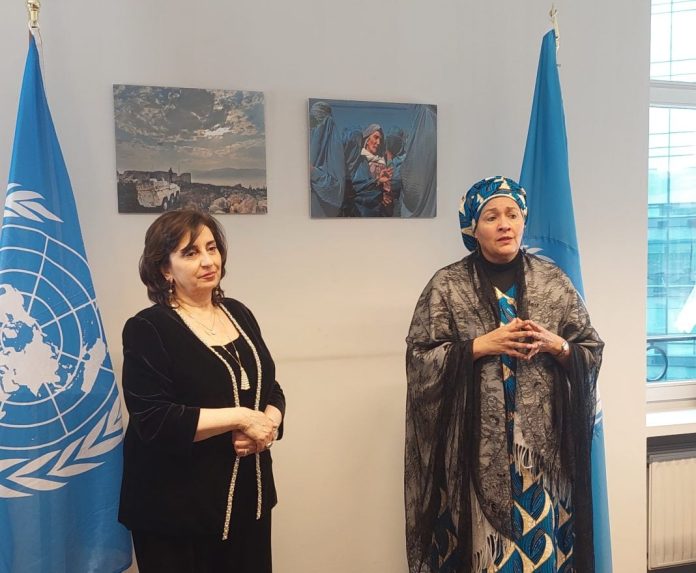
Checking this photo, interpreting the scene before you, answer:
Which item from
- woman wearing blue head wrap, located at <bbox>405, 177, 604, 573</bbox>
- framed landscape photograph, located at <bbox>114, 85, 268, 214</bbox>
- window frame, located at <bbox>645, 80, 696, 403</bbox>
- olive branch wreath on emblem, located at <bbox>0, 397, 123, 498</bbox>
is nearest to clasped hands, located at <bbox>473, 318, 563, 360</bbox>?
woman wearing blue head wrap, located at <bbox>405, 177, 604, 573</bbox>

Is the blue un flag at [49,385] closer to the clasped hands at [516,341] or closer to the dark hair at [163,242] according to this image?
the dark hair at [163,242]

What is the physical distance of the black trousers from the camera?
4.83ft

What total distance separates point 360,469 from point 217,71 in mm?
1516

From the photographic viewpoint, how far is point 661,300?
2904 millimetres

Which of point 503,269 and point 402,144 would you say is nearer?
point 503,269

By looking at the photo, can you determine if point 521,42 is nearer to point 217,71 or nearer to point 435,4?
point 435,4

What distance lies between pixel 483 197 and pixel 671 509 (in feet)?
5.87

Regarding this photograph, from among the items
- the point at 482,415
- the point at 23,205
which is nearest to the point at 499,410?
the point at 482,415

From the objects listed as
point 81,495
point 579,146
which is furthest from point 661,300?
point 81,495

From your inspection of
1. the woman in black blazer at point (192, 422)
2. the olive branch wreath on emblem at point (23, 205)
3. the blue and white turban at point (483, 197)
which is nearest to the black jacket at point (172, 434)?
the woman in black blazer at point (192, 422)

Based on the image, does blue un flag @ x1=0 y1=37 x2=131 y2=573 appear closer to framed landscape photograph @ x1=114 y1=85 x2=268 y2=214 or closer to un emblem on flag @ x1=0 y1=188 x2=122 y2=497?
un emblem on flag @ x1=0 y1=188 x2=122 y2=497

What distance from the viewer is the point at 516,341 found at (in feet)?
5.20

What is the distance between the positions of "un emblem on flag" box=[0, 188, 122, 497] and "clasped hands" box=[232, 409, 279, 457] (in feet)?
1.66

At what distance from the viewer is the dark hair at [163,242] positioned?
150cm
